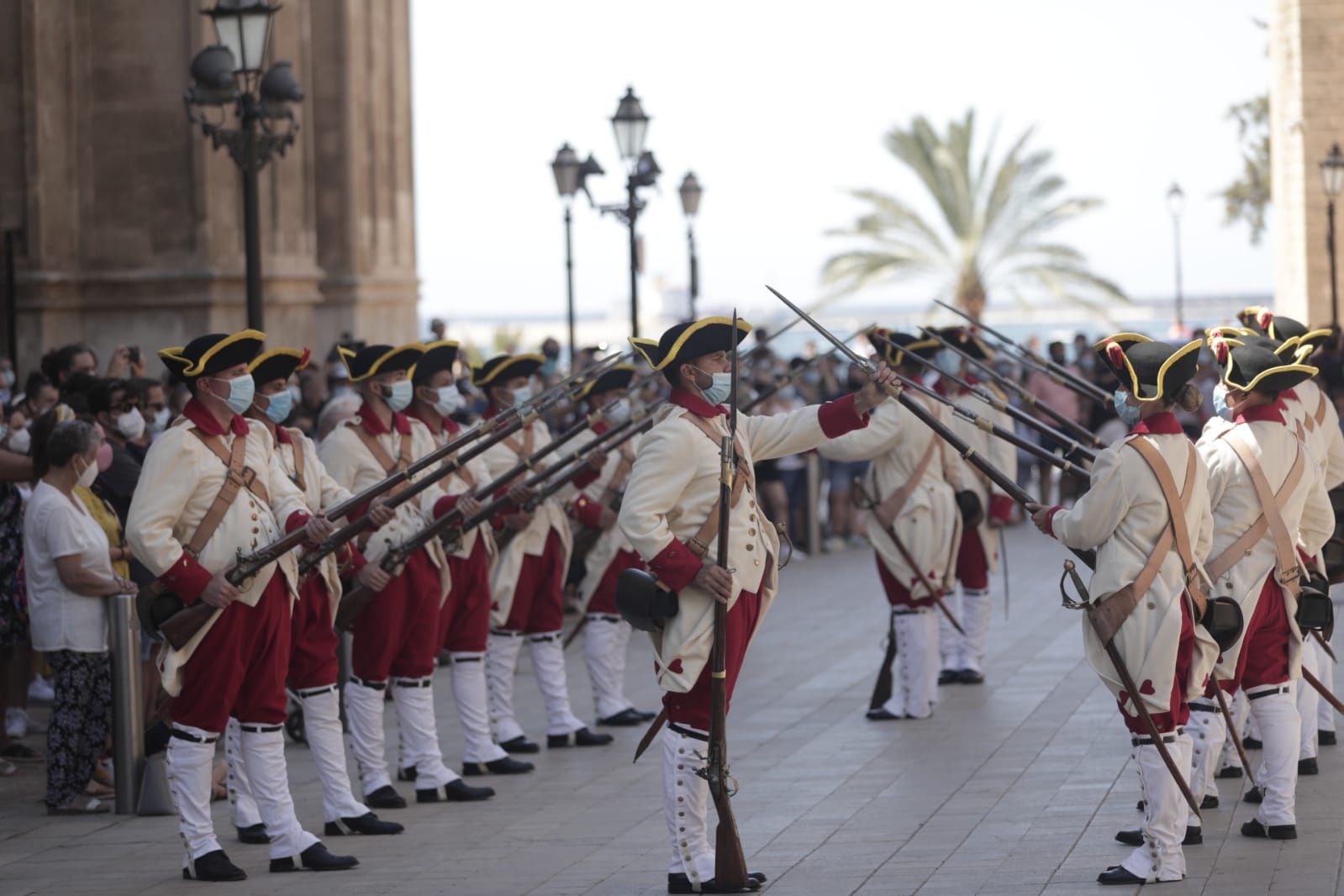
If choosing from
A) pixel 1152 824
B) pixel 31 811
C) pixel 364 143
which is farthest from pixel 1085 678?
pixel 364 143

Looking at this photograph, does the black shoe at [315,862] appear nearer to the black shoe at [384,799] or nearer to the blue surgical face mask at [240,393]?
the black shoe at [384,799]

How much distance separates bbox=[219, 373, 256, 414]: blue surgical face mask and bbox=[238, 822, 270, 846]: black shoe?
1880 millimetres

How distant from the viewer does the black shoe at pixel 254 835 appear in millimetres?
8945

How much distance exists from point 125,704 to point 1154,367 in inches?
201

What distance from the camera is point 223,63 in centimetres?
1290

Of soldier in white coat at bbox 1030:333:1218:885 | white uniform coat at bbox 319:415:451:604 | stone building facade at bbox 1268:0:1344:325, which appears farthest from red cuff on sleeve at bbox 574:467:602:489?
stone building facade at bbox 1268:0:1344:325

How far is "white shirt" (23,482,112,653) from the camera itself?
32.3 feet

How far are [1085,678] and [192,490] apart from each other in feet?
21.2

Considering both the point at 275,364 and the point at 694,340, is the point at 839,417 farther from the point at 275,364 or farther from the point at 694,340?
the point at 275,364

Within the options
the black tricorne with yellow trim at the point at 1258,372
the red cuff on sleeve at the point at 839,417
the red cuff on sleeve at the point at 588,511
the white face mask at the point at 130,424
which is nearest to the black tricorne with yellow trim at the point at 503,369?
the red cuff on sleeve at the point at 588,511

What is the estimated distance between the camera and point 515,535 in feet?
36.4

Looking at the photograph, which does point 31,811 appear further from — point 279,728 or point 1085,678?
point 1085,678

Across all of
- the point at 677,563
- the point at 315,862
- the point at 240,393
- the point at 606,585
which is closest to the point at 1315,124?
the point at 606,585

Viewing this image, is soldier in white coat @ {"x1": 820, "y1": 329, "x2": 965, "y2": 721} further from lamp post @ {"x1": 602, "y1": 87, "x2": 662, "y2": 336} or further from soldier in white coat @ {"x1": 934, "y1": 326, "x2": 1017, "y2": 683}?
lamp post @ {"x1": 602, "y1": 87, "x2": 662, "y2": 336}
